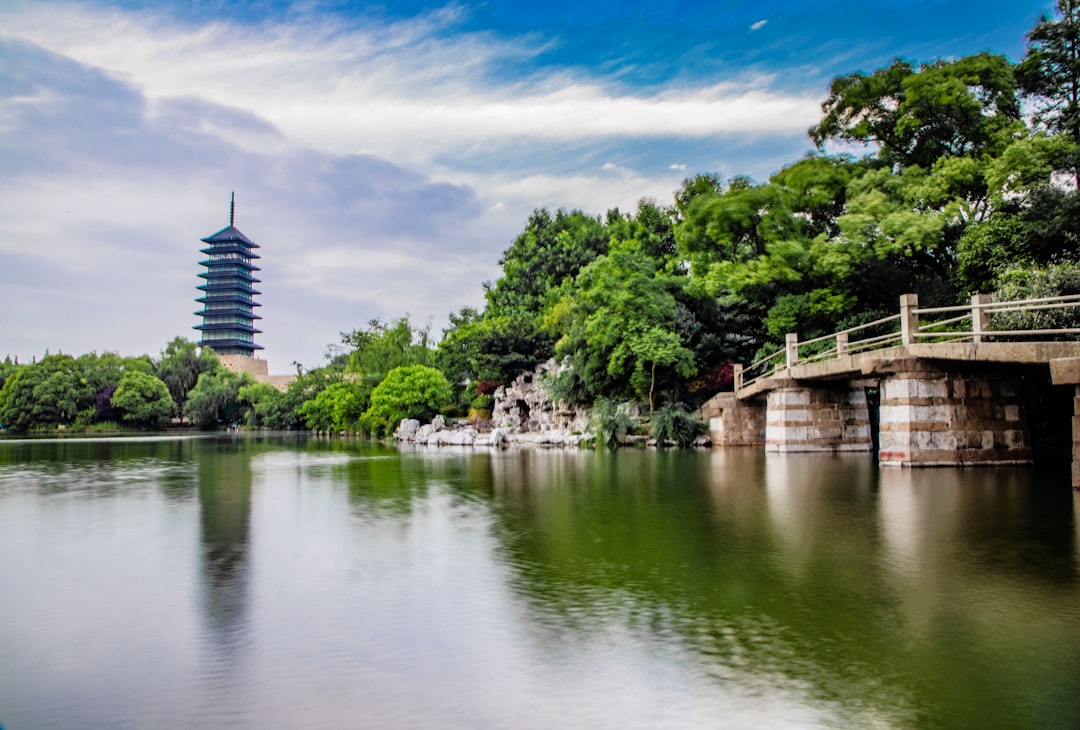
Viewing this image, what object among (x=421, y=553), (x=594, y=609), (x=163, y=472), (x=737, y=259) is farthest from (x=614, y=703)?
(x=737, y=259)

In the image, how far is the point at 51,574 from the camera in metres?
6.84

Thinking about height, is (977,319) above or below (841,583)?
above

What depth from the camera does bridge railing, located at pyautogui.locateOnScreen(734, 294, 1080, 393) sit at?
11859 mm

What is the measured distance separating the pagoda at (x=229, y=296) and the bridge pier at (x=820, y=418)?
91.4 metres

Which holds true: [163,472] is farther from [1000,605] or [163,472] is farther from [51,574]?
[1000,605]

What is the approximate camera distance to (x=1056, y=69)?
68.4 feet

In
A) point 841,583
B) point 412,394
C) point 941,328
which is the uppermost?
point 941,328

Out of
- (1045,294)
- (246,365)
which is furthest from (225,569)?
(246,365)

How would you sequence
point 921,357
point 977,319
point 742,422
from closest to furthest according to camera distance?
point 977,319
point 921,357
point 742,422

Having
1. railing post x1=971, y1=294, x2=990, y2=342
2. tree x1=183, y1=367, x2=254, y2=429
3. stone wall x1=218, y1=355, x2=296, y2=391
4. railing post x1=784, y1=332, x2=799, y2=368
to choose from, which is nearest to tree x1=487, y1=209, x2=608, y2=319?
railing post x1=784, y1=332, x2=799, y2=368

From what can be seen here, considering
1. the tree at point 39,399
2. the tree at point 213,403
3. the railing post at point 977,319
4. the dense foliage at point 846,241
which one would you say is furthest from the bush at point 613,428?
the tree at point 213,403

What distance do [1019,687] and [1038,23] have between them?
2231 cm

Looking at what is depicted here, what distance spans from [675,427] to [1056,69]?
1380 centimetres

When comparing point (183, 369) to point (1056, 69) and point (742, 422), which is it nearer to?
point (742, 422)
